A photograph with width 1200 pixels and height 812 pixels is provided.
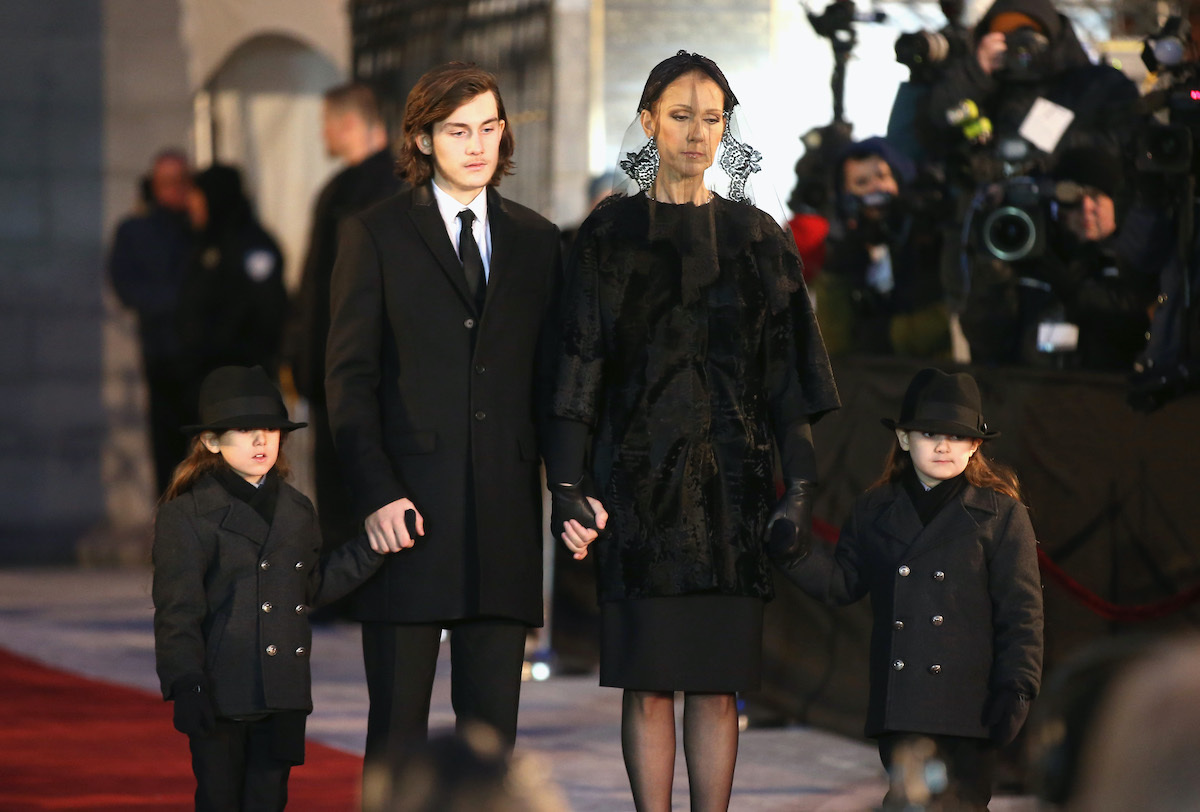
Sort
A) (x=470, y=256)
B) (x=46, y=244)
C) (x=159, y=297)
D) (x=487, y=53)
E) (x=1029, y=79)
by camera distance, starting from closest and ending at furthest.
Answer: (x=470, y=256) → (x=1029, y=79) → (x=159, y=297) → (x=487, y=53) → (x=46, y=244)

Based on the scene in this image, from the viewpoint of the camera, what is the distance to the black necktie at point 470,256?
4301mm

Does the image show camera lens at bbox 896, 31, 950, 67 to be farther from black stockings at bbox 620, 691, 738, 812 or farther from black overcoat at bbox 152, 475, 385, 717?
black overcoat at bbox 152, 475, 385, 717

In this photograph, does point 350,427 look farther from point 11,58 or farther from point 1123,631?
point 11,58

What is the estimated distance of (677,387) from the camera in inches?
165

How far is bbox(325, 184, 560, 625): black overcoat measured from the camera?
13.8ft

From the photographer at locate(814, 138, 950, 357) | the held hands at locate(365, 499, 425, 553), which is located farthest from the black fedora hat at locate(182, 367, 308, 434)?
the photographer at locate(814, 138, 950, 357)

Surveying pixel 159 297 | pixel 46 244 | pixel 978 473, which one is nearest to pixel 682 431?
pixel 978 473

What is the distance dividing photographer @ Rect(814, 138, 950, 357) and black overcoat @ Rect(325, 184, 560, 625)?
9.83 feet

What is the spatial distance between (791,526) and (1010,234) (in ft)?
8.09

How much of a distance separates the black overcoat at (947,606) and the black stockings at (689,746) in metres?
0.33

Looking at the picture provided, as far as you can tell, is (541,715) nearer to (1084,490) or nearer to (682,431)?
(1084,490)

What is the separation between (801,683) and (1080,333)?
154 cm

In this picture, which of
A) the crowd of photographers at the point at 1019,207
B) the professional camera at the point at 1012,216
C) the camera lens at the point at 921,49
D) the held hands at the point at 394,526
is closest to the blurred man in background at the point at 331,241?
the crowd of photographers at the point at 1019,207

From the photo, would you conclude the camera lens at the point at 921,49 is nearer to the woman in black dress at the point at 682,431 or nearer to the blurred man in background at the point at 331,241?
the blurred man in background at the point at 331,241
